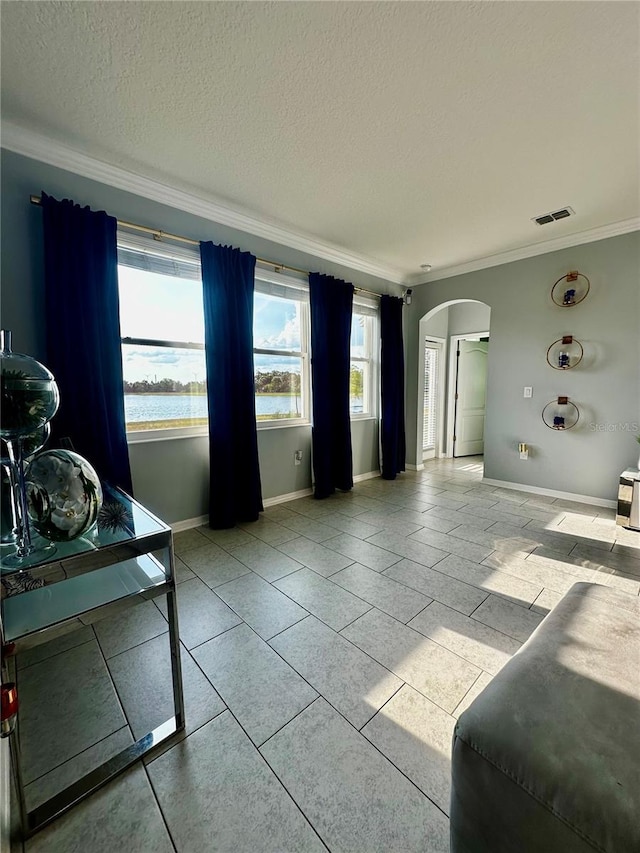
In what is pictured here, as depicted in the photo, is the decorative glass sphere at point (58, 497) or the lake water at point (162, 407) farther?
the lake water at point (162, 407)

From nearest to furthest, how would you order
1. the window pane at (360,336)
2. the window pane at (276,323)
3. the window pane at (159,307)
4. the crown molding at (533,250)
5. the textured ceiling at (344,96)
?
the textured ceiling at (344,96)
the window pane at (159,307)
the crown molding at (533,250)
the window pane at (276,323)
the window pane at (360,336)

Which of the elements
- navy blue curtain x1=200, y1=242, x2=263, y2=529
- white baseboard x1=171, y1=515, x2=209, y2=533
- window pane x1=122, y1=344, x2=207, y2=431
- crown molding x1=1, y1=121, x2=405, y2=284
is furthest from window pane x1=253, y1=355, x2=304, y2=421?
crown molding x1=1, y1=121, x2=405, y2=284

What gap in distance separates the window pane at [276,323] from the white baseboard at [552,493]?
2.98 m

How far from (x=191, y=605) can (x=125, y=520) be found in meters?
0.98

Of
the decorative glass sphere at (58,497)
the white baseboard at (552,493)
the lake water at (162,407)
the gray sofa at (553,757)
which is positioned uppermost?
the lake water at (162,407)

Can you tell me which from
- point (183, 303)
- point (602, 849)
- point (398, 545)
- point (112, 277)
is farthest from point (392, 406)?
point (602, 849)

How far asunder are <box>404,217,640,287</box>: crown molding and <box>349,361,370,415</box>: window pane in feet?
4.84

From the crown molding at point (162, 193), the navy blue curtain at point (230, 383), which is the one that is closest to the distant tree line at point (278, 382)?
the navy blue curtain at point (230, 383)

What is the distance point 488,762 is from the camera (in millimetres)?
772

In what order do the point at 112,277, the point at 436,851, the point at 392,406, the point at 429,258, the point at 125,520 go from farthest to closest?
the point at 392,406, the point at 429,258, the point at 112,277, the point at 125,520, the point at 436,851

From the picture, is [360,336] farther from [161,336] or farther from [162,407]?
[162,407]

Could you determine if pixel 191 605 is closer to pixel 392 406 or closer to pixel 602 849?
pixel 602 849

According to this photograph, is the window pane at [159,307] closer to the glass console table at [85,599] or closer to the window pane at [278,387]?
the window pane at [278,387]

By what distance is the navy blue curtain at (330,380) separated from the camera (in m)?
3.77
